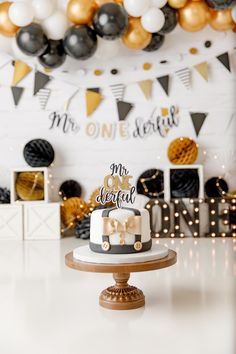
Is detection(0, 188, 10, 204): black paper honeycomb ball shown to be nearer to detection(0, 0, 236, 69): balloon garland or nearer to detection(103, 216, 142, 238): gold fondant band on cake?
→ detection(0, 0, 236, 69): balloon garland

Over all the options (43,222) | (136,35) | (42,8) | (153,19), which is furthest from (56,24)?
(43,222)

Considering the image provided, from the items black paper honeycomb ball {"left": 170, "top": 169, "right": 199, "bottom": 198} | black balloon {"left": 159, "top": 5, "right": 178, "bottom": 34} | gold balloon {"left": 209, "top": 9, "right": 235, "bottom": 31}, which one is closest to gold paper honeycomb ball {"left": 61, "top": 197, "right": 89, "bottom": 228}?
black paper honeycomb ball {"left": 170, "top": 169, "right": 199, "bottom": 198}

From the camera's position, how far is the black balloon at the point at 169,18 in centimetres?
400

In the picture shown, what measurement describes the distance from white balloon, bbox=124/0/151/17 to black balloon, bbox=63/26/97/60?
13.4 inches

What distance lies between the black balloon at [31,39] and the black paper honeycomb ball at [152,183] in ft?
4.90

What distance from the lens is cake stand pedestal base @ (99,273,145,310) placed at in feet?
7.28

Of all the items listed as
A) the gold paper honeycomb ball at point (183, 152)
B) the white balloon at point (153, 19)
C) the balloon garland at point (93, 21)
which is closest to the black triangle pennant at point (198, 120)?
the gold paper honeycomb ball at point (183, 152)

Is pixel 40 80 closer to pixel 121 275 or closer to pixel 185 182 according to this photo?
pixel 185 182

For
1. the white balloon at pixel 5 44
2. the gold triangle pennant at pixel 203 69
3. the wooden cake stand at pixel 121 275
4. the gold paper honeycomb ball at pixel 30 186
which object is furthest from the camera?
the gold triangle pennant at pixel 203 69

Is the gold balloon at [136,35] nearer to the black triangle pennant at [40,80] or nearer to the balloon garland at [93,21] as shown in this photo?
the balloon garland at [93,21]

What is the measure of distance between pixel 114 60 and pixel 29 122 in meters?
1.01

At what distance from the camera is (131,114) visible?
4.68 metres

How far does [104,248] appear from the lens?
7.18 feet

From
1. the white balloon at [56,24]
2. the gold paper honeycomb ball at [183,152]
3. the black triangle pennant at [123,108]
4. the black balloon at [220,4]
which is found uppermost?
the black balloon at [220,4]
